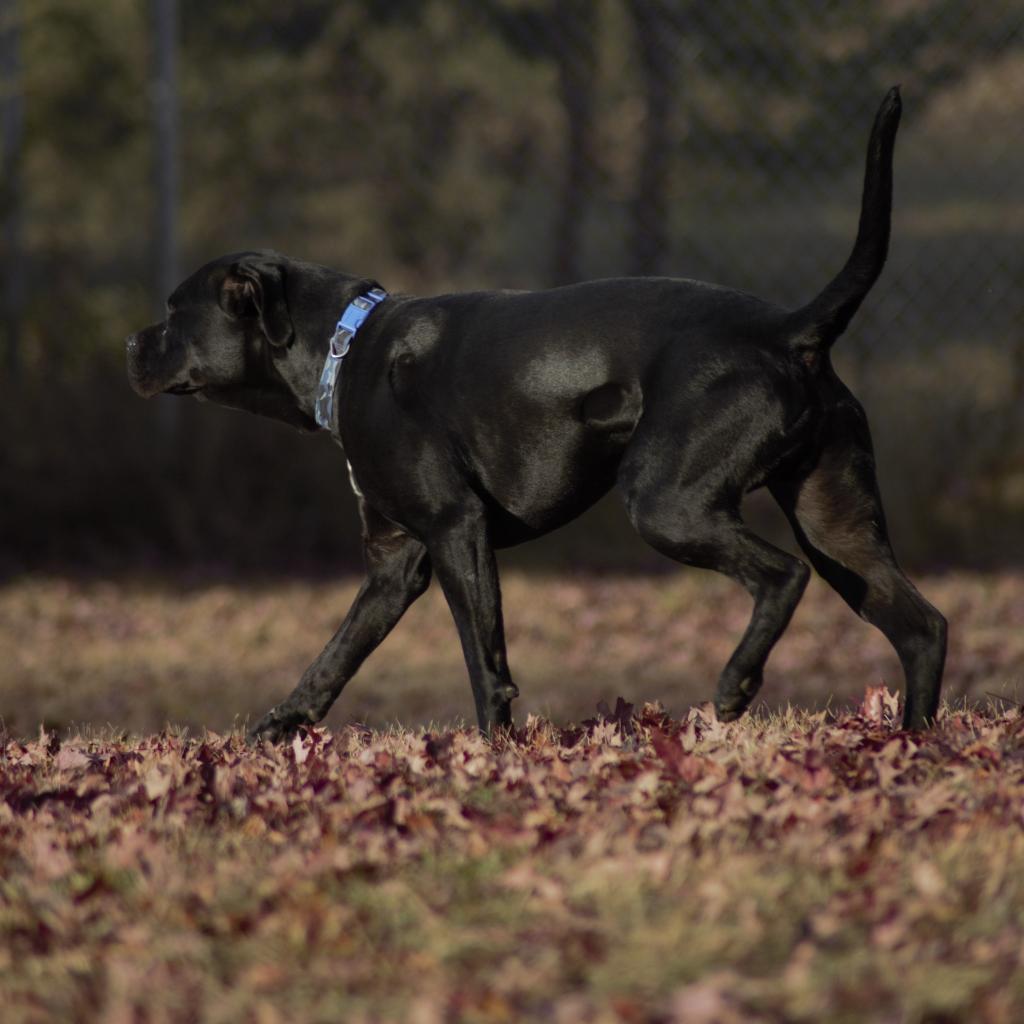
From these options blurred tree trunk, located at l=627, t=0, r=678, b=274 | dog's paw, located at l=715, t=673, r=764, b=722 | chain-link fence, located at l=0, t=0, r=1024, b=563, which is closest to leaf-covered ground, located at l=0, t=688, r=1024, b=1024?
dog's paw, located at l=715, t=673, r=764, b=722

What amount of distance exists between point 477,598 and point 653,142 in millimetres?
6551

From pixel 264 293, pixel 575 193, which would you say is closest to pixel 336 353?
pixel 264 293

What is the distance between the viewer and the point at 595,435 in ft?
14.4

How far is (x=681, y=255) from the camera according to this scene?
406 inches

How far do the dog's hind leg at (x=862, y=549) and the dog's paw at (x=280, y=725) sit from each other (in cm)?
155

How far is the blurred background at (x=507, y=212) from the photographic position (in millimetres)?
10016

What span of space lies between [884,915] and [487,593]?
1823 mm

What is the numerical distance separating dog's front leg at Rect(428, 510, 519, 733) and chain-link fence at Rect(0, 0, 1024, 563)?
18.9ft

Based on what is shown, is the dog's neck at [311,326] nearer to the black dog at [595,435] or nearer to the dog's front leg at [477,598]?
the black dog at [595,435]

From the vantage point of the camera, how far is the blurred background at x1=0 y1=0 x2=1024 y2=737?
10.0m

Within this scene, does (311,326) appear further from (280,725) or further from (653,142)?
(653,142)

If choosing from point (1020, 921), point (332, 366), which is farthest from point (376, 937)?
point (332, 366)

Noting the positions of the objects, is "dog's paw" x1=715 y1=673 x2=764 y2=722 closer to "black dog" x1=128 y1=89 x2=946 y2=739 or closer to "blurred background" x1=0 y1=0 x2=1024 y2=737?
"black dog" x1=128 y1=89 x2=946 y2=739

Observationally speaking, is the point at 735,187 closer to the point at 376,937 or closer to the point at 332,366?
the point at 332,366
